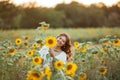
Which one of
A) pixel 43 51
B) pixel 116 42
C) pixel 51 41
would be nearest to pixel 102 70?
pixel 116 42

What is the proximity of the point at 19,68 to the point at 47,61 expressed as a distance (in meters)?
1.05

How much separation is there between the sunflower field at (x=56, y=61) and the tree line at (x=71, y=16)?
37.0 metres

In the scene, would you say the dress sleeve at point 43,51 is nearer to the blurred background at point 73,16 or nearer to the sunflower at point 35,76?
the sunflower at point 35,76

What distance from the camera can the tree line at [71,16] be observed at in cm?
4412

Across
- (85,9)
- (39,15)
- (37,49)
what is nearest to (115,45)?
(37,49)

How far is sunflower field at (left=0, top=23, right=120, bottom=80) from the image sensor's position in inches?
170

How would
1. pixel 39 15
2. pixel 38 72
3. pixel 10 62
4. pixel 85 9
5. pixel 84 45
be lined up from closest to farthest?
pixel 38 72 < pixel 10 62 < pixel 84 45 < pixel 39 15 < pixel 85 9

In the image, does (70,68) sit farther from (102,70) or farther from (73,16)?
(73,16)

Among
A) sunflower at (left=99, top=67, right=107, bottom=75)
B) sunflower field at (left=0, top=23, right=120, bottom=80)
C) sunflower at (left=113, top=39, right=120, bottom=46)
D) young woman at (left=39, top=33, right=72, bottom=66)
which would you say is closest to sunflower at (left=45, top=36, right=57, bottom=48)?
sunflower field at (left=0, top=23, right=120, bottom=80)

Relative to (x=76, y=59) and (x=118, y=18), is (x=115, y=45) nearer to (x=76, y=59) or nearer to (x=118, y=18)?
(x=76, y=59)

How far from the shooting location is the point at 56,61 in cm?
405

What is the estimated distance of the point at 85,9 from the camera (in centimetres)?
5331

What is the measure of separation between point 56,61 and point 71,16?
159 feet

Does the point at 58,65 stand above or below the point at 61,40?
below
